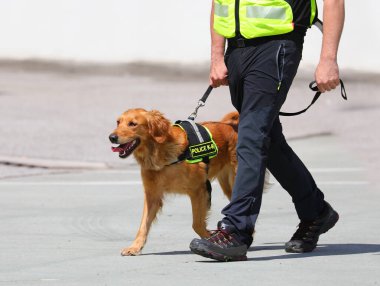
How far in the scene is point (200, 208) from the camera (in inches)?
340

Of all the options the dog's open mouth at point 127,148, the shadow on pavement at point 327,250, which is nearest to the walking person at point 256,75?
the shadow on pavement at point 327,250

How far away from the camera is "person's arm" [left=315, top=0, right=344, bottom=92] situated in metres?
7.45

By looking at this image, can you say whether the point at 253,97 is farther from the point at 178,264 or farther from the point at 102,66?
the point at 102,66

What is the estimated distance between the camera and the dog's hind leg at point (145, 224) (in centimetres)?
814

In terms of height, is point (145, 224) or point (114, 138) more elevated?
point (114, 138)

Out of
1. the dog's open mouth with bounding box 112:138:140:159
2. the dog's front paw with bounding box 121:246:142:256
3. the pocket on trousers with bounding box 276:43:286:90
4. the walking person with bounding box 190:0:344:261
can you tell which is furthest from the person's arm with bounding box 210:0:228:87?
the dog's front paw with bounding box 121:246:142:256

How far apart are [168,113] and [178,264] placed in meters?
11.9

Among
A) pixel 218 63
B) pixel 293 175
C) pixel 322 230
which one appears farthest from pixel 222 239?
pixel 218 63

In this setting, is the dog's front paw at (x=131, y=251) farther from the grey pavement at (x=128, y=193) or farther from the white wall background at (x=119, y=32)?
Answer: the white wall background at (x=119, y=32)

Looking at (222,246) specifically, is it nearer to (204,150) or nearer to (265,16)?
(204,150)

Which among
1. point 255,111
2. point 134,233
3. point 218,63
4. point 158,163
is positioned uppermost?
point 218,63

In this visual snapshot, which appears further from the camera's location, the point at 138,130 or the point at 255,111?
the point at 138,130

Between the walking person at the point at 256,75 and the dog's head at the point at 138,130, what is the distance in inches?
32.4

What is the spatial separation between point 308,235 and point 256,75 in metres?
1.22
